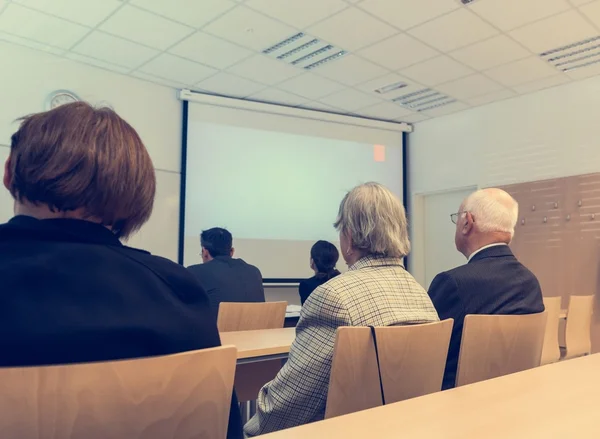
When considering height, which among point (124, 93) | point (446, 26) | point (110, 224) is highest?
point (446, 26)

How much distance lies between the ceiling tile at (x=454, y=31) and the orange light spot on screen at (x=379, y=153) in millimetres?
2182

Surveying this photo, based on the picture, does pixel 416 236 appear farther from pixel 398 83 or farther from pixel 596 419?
pixel 596 419

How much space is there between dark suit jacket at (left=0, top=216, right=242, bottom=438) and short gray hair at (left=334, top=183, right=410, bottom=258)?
76cm

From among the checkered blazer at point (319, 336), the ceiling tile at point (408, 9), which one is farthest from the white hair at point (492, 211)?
the ceiling tile at point (408, 9)

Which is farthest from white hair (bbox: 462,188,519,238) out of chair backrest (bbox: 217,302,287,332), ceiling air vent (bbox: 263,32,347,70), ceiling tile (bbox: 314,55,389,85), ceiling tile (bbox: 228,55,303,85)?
ceiling tile (bbox: 228,55,303,85)

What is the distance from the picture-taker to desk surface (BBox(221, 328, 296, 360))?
1606 mm

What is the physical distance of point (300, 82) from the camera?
5285mm

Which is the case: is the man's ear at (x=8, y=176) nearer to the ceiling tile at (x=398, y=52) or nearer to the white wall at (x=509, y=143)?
the ceiling tile at (x=398, y=52)

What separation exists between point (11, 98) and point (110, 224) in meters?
4.23

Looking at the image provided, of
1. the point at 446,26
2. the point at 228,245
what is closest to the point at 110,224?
the point at 228,245

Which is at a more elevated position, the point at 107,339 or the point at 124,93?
the point at 124,93

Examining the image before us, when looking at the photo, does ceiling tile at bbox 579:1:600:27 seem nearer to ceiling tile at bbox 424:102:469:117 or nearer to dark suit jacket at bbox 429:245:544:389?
ceiling tile at bbox 424:102:469:117

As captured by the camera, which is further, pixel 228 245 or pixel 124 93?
pixel 124 93

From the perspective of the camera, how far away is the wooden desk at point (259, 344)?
160 centimetres
